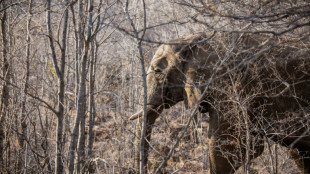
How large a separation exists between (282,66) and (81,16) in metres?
3.17

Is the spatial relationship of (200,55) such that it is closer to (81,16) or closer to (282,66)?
(282,66)

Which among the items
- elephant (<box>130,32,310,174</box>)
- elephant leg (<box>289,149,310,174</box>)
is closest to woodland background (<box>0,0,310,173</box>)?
elephant leg (<box>289,149,310,174</box>)

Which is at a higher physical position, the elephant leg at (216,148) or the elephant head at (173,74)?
the elephant head at (173,74)

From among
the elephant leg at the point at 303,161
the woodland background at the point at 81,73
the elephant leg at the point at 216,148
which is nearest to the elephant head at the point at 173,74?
the elephant leg at the point at 216,148

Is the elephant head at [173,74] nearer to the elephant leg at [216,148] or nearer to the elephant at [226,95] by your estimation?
the elephant at [226,95]

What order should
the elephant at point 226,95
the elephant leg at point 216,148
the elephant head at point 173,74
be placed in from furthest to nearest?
the elephant head at point 173,74 < the elephant leg at point 216,148 < the elephant at point 226,95

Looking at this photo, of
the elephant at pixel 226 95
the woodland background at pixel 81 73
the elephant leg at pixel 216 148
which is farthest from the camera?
the elephant leg at pixel 216 148

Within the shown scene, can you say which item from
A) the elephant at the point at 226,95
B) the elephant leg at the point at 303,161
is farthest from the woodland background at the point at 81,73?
the elephant at the point at 226,95

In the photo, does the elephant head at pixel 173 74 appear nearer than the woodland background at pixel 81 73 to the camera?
No

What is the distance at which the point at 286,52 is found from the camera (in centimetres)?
564

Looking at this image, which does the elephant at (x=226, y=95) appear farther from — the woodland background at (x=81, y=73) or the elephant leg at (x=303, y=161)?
the woodland background at (x=81, y=73)

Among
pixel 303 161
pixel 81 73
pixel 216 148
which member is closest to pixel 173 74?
pixel 216 148

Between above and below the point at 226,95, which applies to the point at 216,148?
below

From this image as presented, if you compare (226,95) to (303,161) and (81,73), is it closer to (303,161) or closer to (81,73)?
(303,161)
